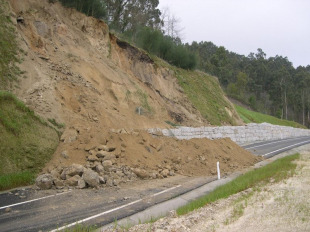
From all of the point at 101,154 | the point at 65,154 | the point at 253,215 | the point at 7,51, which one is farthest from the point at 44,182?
the point at 7,51

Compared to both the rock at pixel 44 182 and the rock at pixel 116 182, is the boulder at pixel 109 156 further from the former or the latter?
the rock at pixel 44 182

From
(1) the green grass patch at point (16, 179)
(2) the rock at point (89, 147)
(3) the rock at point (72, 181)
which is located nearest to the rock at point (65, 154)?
(2) the rock at point (89, 147)

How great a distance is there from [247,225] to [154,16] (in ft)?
145

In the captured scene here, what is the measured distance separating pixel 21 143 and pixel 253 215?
868cm

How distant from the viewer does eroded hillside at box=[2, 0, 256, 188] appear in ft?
43.9

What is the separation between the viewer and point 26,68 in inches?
615

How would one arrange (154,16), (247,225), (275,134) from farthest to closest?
(154,16), (275,134), (247,225)

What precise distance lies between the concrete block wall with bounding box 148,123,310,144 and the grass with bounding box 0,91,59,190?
609cm

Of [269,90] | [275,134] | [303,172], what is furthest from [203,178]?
[269,90]

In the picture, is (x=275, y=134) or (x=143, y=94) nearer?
(x=143, y=94)

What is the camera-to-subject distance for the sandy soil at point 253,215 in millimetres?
5469

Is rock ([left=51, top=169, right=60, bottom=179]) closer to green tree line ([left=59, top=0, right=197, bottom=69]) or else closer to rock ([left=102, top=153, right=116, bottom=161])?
rock ([left=102, top=153, right=116, bottom=161])

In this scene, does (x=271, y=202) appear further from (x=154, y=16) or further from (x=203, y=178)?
(x=154, y=16)

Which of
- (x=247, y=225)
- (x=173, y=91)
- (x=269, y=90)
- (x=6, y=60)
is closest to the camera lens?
(x=247, y=225)
